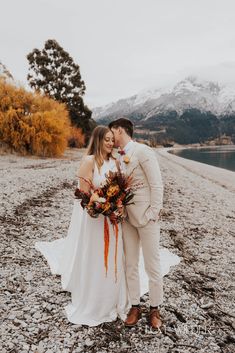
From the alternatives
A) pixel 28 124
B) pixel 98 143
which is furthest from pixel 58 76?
pixel 98 143

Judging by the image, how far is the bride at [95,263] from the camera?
4.59m

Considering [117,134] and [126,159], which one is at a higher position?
[117,134]

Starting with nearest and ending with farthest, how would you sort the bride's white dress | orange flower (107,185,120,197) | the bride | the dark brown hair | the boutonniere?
orange flower (107,185,120,197) → the boutonniere → the dark brown hair → the bride → the bride's white dress

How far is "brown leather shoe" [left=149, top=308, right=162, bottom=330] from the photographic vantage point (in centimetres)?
468

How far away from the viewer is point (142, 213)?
4375 mm

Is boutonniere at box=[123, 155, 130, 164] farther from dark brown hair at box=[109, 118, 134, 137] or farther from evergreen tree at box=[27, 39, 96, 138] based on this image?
evergreen tree at box=[27, 39, 96, 138]

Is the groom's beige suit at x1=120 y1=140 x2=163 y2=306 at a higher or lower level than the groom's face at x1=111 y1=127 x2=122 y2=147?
lower

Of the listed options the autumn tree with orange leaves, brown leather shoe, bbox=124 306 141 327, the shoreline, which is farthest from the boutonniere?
the autumn tree with orange leaves

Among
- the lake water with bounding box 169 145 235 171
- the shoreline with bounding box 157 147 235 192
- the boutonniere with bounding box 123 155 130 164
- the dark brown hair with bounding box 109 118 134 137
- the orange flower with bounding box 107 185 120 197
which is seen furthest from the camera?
the lake water with bounding box 169 145 235 171

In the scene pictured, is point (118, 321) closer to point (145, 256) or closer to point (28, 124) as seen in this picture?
point (145, 256)

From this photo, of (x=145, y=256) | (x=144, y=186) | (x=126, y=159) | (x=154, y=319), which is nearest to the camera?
(x=126, y=159)

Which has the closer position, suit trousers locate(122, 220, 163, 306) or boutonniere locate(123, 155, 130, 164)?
boutonniere locate(123, 155, 130, 164)

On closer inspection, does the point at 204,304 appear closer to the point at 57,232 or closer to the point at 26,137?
the point at 57,232

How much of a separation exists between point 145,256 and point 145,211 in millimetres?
664
